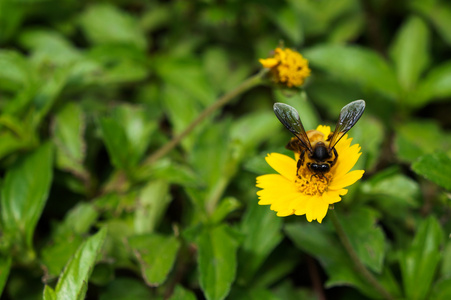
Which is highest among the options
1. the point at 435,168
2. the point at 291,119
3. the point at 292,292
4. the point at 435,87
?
the point at 291,119

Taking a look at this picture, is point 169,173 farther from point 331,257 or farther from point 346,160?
point 346,160

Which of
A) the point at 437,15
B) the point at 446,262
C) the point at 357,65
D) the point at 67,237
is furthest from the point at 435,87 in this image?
the point at 67,237

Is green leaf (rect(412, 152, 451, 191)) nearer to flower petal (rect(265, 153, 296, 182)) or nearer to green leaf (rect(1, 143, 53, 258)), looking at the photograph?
flower petal (rect(265, 153, 296, 182))

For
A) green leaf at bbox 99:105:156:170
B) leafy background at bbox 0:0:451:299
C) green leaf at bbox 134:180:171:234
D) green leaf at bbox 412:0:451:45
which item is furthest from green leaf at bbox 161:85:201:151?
green leaf at bbox 412:0:451:45

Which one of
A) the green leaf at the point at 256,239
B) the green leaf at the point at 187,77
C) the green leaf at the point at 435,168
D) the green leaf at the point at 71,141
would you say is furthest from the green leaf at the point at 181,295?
the green leaf at the point at 187,77

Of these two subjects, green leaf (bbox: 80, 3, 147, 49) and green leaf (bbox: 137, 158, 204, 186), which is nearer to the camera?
green leaf (bbox: 137, 158, 204, 186)

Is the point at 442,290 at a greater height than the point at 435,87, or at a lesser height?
lesser
